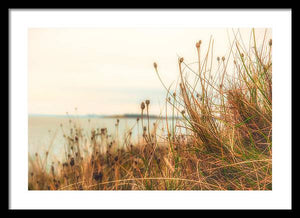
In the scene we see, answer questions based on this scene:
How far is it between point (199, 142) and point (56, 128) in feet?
3.54

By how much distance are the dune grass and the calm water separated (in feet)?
0.15

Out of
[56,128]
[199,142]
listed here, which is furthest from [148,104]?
[56,128]

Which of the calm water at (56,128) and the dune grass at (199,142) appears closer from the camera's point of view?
the dune grass at (199,142)

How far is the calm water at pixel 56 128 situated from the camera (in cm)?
242

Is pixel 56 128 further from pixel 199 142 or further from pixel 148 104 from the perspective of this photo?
pixel 199 142

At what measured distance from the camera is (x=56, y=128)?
8.17 feet

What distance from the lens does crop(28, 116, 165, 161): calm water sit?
95.4 inches

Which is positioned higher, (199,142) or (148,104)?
(148,104)

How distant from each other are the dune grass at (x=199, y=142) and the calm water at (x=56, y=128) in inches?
1.8

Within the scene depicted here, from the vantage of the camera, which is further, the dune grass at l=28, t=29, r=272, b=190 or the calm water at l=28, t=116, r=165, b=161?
the calm water at l=28, t=116, r=165, b=161

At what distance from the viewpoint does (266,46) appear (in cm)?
246
